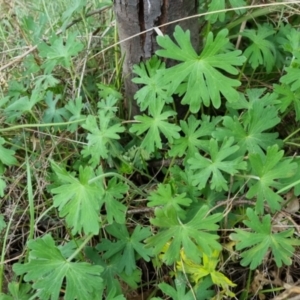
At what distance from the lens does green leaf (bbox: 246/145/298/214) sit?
4.47 ft

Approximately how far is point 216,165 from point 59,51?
26.0 inches

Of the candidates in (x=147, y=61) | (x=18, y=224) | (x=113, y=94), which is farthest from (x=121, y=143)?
(x=18, y=224)

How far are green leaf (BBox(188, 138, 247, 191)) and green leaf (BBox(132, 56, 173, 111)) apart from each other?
0.21 m

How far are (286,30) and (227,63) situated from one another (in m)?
0.50

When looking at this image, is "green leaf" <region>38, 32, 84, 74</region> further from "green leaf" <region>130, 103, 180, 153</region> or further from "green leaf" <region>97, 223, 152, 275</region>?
"green leaf" <region>97, 223, 152, 275</region>

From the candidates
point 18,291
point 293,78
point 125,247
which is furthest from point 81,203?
point 293,78

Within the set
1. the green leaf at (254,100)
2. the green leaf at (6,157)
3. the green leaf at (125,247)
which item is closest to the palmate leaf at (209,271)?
the green leaf at (125,247)

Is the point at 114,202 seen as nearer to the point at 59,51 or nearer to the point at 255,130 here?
the point at 255,130

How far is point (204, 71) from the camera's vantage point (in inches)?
55.4

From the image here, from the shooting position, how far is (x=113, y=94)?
5.60 ft

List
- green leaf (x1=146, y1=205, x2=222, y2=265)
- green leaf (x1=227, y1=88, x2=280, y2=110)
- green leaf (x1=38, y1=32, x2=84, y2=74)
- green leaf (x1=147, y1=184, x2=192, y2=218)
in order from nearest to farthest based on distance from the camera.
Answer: green leaf (x1=146, y1=205, x2=222, y2=265), green leaf (x1=147, y1=184, x2=192, y2=218), green leaf (x1=227, y1=88, x2=280, y2=110), green leaf (x1=38, y1=32, x2=84, y2=74)

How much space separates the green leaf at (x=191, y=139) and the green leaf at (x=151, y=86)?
0.10 metres

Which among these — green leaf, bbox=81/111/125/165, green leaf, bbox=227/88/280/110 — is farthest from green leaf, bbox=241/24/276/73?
green leaf, bbox=81/111/125/165

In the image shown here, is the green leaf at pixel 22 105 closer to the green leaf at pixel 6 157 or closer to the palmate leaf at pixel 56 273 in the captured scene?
the green leaf at pixel 6 157
